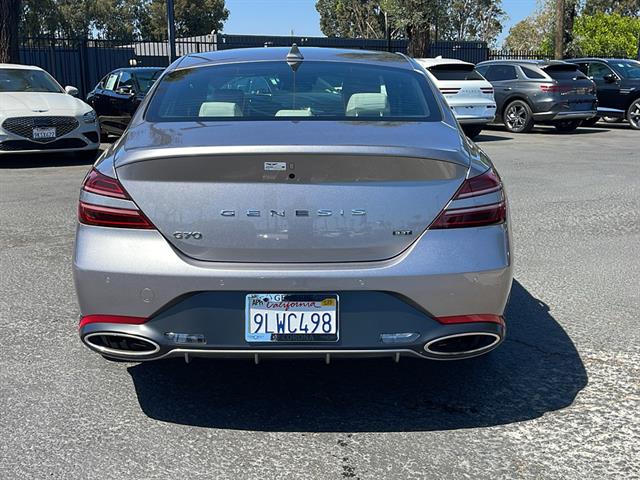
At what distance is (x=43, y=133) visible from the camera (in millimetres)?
11359

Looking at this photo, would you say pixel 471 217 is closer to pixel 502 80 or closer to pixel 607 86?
pixel 502 80

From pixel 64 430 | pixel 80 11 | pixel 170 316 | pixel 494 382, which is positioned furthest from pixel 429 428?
pixel 80 11

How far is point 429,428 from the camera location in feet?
10.9

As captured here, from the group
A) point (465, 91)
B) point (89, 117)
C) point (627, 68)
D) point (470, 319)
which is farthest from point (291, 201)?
point (627, 68)

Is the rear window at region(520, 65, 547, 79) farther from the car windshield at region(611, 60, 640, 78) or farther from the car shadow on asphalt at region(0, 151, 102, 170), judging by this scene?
the car shadow on asphalt at region(0, 151, 102, 170)

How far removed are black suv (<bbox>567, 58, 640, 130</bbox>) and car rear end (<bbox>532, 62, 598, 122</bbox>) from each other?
3.66 feet

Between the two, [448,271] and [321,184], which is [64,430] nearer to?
[321,184]

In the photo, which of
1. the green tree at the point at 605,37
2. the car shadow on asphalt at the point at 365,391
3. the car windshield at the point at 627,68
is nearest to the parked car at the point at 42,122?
the car shadow on asphalt at the point at 365,391

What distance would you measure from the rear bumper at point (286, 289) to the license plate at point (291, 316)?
29mm

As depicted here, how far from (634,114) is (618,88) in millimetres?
765

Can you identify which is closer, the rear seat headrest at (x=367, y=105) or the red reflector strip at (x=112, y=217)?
the red reflector strip at (x=112, y=217)

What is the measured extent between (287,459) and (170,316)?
0.74 m

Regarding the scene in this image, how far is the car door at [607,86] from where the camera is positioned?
18.5 metres

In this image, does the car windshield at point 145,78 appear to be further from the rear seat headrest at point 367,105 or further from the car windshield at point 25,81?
the rear seat headrest at point 367,105
